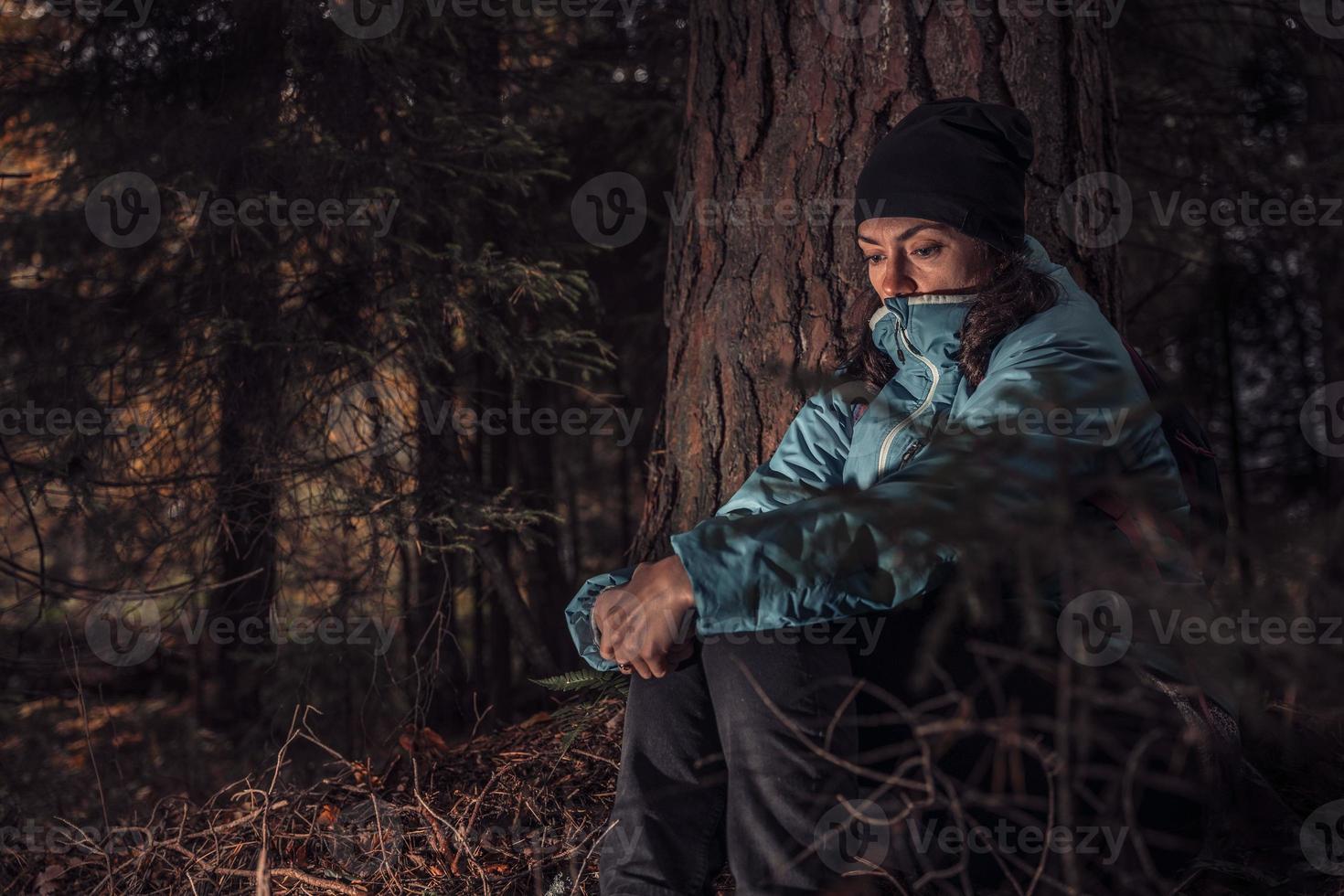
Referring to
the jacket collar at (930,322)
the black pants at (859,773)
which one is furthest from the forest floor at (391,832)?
the jacket collar at (930,322)

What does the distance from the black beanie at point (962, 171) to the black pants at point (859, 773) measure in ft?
2.92

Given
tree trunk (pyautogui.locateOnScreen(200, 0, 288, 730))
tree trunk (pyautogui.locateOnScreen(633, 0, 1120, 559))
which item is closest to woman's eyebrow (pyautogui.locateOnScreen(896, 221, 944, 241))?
tree trunk (pyautogui.locateOnScreen(633, 0, 1120, 559))

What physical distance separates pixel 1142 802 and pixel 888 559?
715 millimetres

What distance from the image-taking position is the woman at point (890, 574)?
5.25 ft

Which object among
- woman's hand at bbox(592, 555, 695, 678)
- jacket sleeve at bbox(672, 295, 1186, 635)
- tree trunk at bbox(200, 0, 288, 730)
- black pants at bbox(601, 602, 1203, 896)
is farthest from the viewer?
tree trunk at bbox(200, 0, 288, 730)

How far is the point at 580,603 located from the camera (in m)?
2.23

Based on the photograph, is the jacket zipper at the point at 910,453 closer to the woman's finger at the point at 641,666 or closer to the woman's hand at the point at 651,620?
the woman's hand at the point at 651,620

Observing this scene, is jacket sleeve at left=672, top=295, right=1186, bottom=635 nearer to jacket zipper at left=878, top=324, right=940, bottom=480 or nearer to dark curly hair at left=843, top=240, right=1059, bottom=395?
dark curly hair at left=843, top=240, right=1059, bottom=395

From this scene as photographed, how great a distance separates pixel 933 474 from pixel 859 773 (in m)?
0.56

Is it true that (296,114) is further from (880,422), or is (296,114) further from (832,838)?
(832,838)

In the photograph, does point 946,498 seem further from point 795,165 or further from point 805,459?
point 795,165

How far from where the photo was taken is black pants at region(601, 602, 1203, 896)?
1.79 metres

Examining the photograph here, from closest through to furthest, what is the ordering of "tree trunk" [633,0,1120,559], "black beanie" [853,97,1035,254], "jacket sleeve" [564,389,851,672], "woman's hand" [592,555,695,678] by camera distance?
1. "woman's hand" [592,555,695,678]
2. "black beanie" [853,97,1035,254]
3. "jacket sleeve" [564,389,851,672]
4. "tree trunk" [633,0,1120,559]

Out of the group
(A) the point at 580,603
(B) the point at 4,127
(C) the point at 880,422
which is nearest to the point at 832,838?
(A) the point at 580,603
